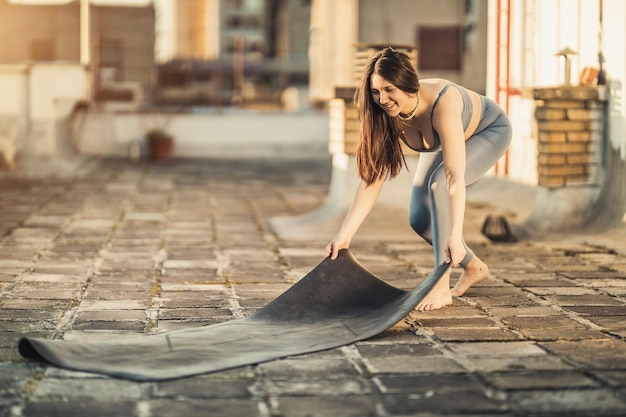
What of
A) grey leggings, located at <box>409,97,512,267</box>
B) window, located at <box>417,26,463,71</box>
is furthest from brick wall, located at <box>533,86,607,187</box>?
window, located at <box>417,26,463,71</box>

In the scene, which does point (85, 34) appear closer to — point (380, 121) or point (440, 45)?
point (440, 45)

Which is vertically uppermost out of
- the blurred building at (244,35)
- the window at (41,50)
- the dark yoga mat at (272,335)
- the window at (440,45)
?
the blurred building at (244,35)

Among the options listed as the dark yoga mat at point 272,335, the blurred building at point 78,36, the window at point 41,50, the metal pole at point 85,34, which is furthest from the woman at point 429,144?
the window at point 41,50

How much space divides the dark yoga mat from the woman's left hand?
0.05 metres

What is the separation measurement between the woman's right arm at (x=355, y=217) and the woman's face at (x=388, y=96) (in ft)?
1.22

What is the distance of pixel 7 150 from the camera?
12.6 m

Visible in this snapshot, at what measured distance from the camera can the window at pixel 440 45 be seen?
1796cm

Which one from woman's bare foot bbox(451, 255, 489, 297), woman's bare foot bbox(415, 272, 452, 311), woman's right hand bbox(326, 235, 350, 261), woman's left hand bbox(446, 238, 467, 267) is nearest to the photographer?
woman's left hand bbox(446, 238, 467, 267)

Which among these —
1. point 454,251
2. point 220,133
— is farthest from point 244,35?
point 454,251

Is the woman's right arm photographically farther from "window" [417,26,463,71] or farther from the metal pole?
"window" [417,26,463,71]

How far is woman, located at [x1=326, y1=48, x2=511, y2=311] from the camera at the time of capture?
4129mm

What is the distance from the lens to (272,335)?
3887 mm

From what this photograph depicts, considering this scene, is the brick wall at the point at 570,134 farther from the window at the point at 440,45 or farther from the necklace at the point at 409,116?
the window at the point at 440,45

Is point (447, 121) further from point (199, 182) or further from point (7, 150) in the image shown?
point (7, 150)
